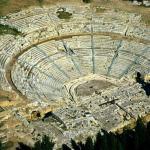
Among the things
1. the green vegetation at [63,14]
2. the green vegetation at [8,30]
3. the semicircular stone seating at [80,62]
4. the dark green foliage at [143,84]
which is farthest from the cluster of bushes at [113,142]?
the green vegetation at [63,14]

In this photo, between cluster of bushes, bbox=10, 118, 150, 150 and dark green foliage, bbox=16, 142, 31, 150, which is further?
dark green foliage, bbox=16, 142, 31, 150

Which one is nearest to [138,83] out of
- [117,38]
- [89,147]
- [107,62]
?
[107,62]

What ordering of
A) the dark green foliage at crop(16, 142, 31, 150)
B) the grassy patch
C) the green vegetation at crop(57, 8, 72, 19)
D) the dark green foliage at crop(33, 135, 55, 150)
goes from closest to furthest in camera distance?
1. the dark green foliage at crop(33, 135, 55, 150)
2. the dark green foliage at crop(16, 142, 31, 150)
3. the green vegetation at crop(57, 8, 72, 19)
4. the grassy patch

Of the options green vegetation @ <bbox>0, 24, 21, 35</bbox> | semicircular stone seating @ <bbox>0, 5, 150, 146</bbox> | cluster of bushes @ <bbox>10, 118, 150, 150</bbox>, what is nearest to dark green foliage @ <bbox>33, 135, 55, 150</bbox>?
cluster of bushes @ <bbox>10, 118, 150, 150</bbox>

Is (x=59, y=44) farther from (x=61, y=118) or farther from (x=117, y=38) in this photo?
(x=61, y=118)

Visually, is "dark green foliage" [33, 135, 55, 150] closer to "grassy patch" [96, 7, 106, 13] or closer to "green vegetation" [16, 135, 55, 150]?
"green vegetation" [16, 135, 55, 150]

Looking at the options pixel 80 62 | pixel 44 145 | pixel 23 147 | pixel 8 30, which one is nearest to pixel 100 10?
pixel 80 62

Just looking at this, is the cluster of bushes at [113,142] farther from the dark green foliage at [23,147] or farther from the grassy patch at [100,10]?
the grassy patch at [100,10]
